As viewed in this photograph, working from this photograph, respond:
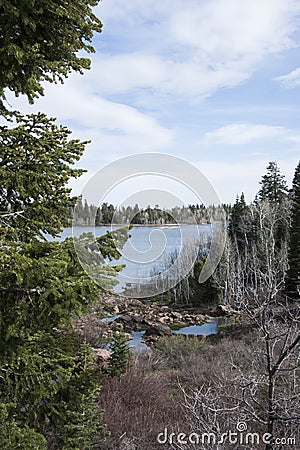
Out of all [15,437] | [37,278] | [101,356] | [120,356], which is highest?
[37,278]

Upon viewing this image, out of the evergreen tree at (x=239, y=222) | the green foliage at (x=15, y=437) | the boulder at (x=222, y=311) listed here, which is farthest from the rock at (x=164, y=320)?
the green foliage at (x=15, y=437)

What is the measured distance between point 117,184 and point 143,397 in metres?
6.73

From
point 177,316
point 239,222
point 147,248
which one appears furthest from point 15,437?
point 239,222

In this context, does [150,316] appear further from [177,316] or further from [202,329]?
[202,329]

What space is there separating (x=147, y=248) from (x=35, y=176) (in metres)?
0.84

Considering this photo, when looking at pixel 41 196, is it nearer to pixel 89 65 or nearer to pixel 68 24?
pixel 89 65

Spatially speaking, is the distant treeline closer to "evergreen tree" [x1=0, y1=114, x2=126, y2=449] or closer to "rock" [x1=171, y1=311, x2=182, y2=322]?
"evergreen tree" [x1=0, y1=114, x2=126, y2=449]

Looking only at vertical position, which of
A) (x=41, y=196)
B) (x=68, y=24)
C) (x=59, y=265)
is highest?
(x=68, y=24)

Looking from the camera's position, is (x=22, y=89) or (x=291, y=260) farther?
(x=291, y=260)

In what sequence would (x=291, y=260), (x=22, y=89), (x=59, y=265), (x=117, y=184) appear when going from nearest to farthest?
1. (x=59, y=265)
2. (x=117, y=184)
3. (x=22, y=89)
4. (x=291, y=260)

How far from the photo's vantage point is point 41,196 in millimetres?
2848

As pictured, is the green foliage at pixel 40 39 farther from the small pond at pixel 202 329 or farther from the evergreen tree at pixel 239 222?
the evergreen tree at pixel 239 222

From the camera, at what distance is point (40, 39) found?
2562mm

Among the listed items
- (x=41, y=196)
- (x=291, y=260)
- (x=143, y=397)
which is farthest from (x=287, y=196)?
(x=41, y=196)
